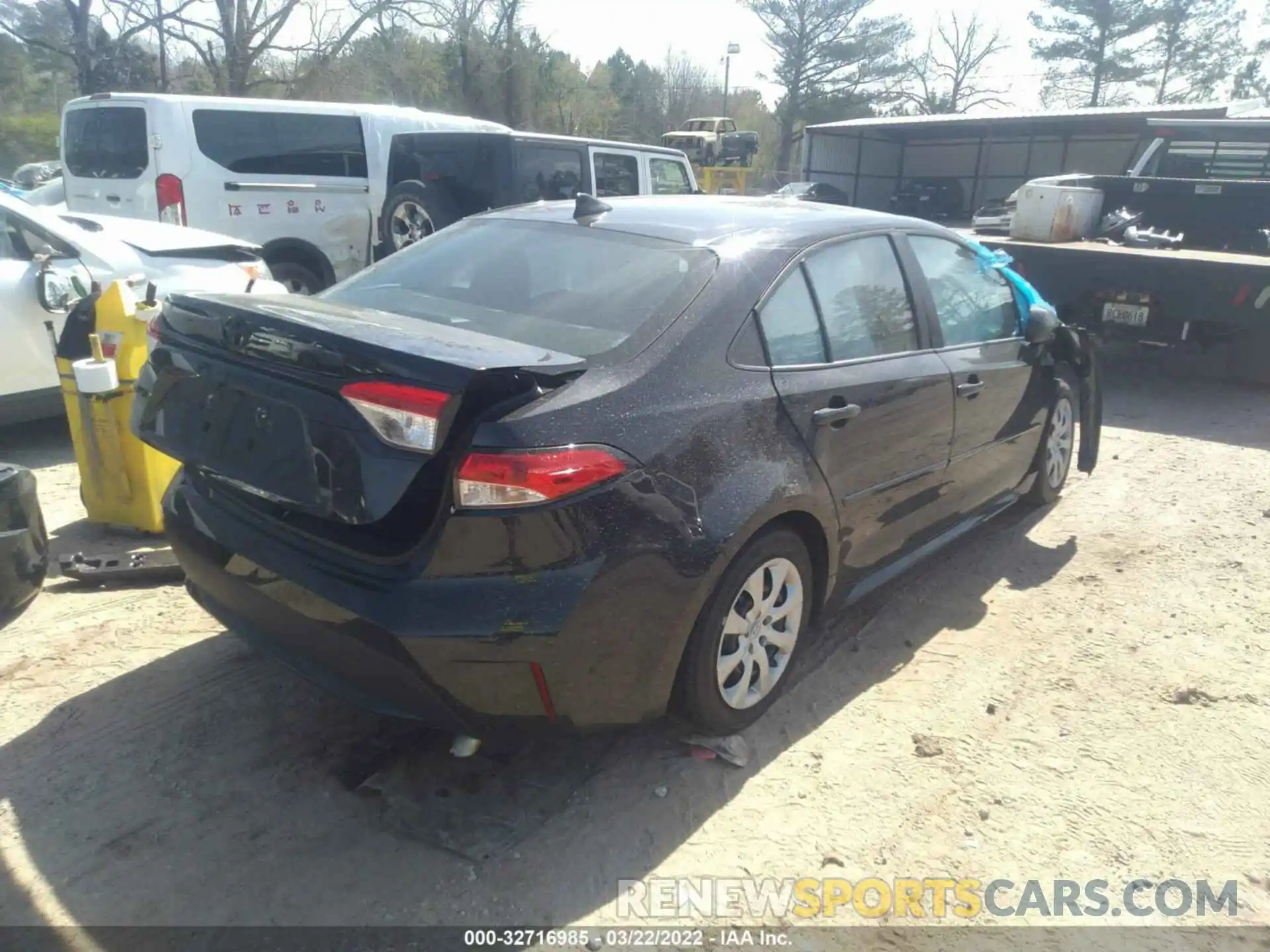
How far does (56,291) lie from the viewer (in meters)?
4.91

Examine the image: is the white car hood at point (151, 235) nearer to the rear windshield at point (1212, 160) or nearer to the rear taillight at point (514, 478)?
the rear taillight at point (514, 478)

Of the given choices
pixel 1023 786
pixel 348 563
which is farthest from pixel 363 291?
pixel 1023 786

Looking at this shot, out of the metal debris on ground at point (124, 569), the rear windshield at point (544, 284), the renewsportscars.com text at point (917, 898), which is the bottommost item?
the renewsportscars.com text at point (917, 898)

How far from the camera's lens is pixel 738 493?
263cm

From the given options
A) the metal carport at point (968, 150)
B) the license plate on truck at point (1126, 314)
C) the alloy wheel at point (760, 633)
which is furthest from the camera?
the metal carport at point (968, 150)

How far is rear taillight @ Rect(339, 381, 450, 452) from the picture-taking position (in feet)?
7.13

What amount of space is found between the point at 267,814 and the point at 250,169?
23.8 ft

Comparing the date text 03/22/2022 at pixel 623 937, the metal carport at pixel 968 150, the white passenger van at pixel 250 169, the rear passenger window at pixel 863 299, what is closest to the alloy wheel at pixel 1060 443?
the rear passenger window at pixel 863 299

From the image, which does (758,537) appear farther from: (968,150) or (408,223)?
(968,150)

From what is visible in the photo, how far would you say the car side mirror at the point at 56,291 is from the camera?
4836 mm

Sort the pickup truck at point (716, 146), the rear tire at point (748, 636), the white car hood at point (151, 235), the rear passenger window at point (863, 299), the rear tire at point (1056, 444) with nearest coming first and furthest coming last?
the rear tire at point (748, 636), the rear passenger window at point (863, 299), the rear tire at point (1056, 444), the white car hood at point (151, 235), the pickup truck at point (716, 146)

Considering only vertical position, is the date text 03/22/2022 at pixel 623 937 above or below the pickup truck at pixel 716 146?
below

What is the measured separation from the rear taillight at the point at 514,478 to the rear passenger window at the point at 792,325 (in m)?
0.94

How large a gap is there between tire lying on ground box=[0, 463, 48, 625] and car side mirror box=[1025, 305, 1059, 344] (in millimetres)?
4196
